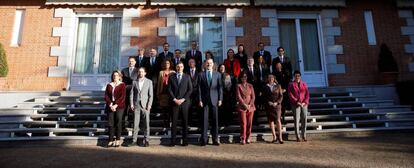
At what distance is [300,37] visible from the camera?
1085cm

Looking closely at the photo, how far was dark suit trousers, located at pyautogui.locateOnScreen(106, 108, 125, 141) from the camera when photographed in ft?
21.2


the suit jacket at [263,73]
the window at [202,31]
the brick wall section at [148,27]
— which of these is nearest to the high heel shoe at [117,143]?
the suit jacket at [263,73]

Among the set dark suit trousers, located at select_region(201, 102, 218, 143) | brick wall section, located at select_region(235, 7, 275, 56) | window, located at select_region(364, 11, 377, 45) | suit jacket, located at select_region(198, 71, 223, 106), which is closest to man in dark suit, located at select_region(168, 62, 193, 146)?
suit jacket, located at select_region(198, 71, 223, 106)

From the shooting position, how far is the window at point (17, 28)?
9.98 metres

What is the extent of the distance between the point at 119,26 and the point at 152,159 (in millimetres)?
6483

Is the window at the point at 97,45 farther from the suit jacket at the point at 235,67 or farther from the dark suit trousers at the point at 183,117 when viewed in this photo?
the dark suit trousers at the point at 183,117

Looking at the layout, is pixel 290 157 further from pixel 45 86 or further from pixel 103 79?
pixel 45 86

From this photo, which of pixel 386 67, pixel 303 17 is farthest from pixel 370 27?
pixel 303 17

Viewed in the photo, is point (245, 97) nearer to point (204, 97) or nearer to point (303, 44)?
point (204, 97)

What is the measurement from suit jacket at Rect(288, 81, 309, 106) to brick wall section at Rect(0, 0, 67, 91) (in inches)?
267

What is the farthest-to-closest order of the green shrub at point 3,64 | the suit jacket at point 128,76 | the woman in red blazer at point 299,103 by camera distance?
the green shrub at point 3,64, the suit jacket at point 128,76, the woman in red blazer at point 299,103

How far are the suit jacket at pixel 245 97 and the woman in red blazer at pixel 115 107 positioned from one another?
2.43 m

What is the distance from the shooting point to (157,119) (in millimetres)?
7656

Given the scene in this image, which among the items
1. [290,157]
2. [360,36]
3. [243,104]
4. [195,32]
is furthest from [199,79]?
[360,36]
